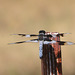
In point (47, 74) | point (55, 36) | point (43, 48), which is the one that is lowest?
point (47, 74)

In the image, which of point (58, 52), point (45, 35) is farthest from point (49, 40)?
point (58, 52)

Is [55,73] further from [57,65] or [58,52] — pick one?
[58,52]

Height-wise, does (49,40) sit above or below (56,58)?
above

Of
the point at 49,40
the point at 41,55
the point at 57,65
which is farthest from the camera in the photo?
the point at 57,65

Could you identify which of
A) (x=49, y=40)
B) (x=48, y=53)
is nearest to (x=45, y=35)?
(x=49, y=40)

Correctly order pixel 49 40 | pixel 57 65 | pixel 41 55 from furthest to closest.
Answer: pixel 57 65 → pixel 49 40 → pixel 41 55

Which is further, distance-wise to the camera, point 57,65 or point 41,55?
point 57,65
